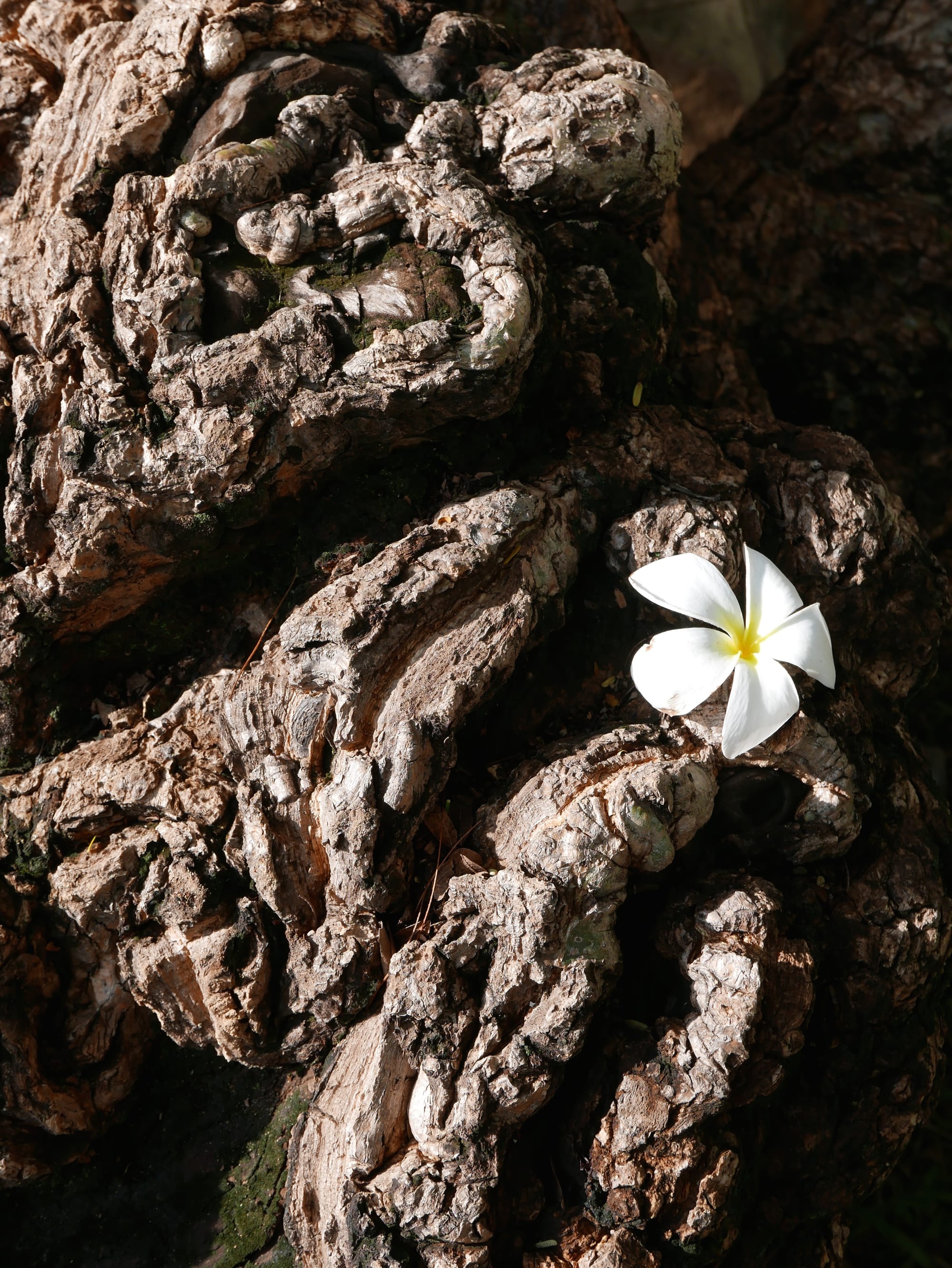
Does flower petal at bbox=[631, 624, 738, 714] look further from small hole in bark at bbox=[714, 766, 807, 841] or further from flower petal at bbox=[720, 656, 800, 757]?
small hole in bark at bbox=[714, 766, 807, 841]

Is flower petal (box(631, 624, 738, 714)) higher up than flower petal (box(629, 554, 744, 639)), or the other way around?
flower petal (box(629, 554, 744, 639))

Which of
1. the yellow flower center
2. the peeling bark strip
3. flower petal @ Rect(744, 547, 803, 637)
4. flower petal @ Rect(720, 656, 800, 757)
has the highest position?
flower petal @ Rect(744, 547, 803, 637)

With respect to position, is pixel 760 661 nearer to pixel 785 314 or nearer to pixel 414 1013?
pixel 414 1013

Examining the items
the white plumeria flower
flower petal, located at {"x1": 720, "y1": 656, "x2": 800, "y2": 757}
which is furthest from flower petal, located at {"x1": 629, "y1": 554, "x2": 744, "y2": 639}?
flower petal, located at {"x1": 720, "y1": 656, "x2": 800, "y2": 757}

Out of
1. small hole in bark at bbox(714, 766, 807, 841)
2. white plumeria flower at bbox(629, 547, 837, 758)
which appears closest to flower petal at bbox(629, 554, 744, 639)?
white plumeria flower at bbox(629, 547, 837, 758)

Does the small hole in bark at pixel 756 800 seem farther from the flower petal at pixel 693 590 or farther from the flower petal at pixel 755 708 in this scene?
the flower petal at pixel 693 590

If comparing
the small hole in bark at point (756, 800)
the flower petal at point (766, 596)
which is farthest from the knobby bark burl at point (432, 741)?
the flower petal at point (766, 596)

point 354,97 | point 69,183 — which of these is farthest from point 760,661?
point 69,183

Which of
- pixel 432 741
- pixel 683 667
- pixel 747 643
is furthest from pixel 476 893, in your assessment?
pixel 747 643

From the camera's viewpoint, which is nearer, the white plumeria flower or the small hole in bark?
the white plumeria flower
